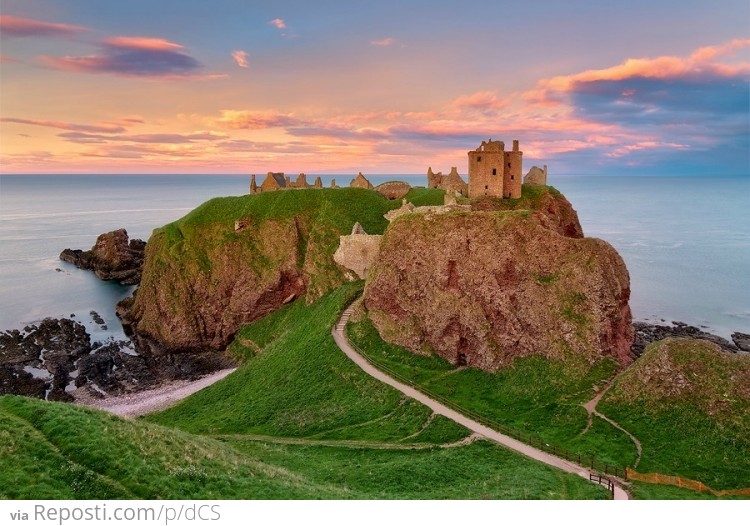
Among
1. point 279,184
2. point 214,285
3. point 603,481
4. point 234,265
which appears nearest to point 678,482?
point 603,481

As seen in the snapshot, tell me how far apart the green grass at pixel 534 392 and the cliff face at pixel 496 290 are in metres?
1.21

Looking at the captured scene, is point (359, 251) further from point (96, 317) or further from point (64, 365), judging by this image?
point (96, 317)

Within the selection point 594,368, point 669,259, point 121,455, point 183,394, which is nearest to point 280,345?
point 183,394

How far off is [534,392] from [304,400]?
1972cm

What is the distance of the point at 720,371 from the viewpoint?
3675 cm

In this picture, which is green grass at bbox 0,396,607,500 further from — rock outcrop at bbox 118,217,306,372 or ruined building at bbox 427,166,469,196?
ruined building at bbox 427,166,469,196

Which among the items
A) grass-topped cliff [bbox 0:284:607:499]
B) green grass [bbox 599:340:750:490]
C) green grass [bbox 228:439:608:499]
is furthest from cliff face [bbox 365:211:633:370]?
green grass [bbox 228:439:608:499]

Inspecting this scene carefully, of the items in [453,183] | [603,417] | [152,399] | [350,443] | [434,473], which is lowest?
[152,399]

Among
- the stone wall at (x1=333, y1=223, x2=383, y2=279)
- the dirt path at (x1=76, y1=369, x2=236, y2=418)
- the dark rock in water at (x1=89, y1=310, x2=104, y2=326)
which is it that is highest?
the stone wall at (x1=333, y1=223, x2=383, y2=279)

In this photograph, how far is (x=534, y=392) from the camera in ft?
137

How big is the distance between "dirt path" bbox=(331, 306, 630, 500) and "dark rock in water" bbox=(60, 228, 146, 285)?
246 feet

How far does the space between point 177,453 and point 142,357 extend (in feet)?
180

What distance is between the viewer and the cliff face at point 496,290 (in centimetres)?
4475

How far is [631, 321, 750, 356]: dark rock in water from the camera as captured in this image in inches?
2781
